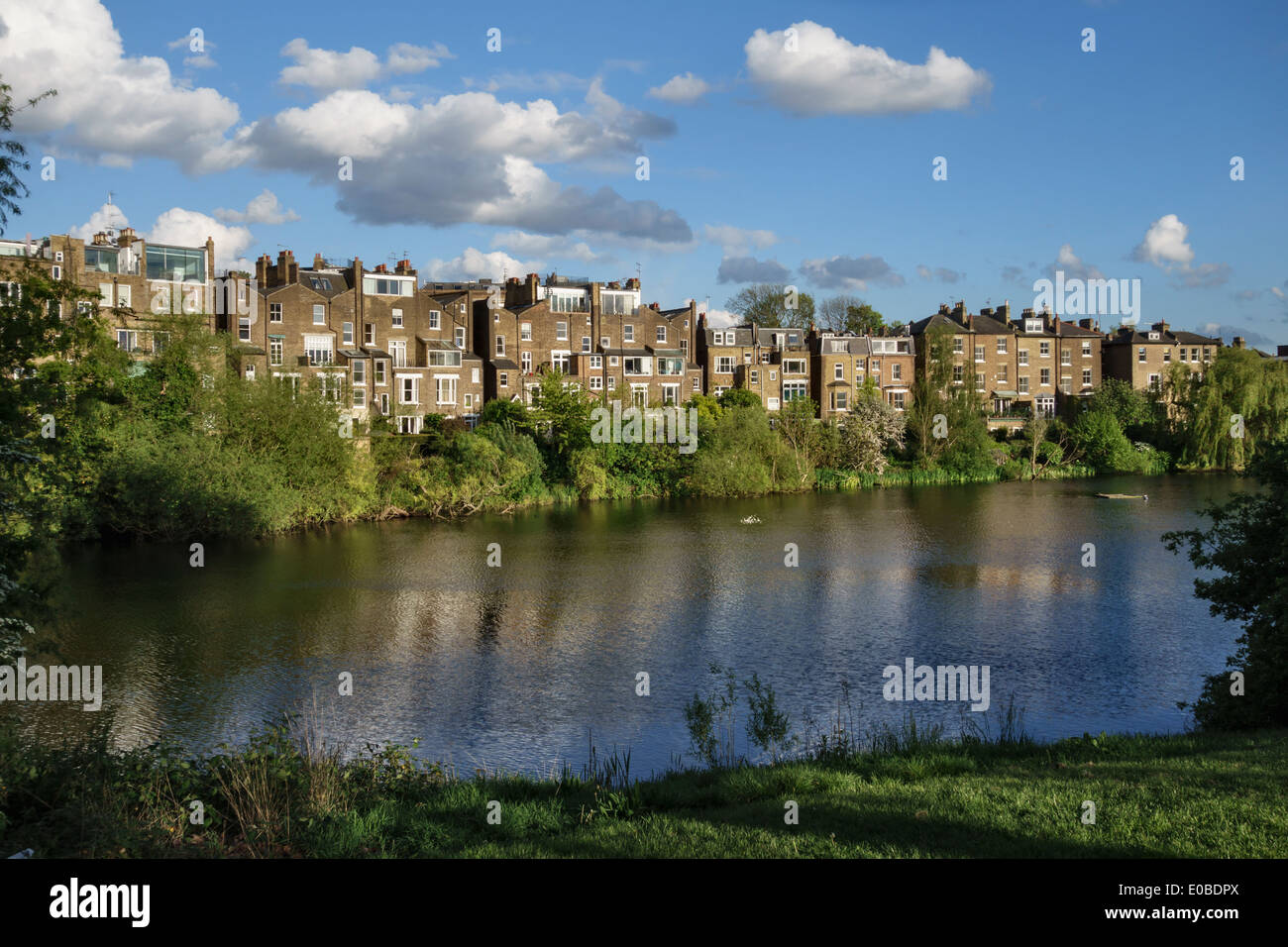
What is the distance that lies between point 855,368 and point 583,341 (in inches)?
930

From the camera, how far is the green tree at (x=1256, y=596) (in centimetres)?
1378

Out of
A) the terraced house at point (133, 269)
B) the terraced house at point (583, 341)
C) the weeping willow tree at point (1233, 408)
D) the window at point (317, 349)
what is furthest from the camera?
the terraced house at point (583, 341)

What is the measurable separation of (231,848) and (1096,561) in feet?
110

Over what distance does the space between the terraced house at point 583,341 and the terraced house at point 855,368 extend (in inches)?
440

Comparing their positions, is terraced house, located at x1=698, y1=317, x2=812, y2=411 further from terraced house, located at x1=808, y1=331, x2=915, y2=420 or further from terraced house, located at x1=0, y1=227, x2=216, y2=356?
terraced house, located at x1=0, y1=227, x2=216, y2=356

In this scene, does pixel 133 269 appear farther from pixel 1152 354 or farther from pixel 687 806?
pixel 1152 354

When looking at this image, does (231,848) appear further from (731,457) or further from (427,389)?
(427,389)

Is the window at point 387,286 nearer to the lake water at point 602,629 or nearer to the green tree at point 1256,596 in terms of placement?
the lake water at point 602,629

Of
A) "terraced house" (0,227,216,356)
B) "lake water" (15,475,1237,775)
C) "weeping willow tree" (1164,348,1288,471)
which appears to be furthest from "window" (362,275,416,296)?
"weeping willow tree" (1164,348,1288,471)

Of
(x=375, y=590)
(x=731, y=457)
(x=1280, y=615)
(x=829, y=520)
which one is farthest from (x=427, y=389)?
(x=1280, y=615)

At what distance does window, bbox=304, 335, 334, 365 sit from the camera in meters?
66.8

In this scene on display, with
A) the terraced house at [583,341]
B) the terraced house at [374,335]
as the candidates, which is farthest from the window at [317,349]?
the terraced house at [583,341]

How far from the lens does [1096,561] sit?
36.5 meters
